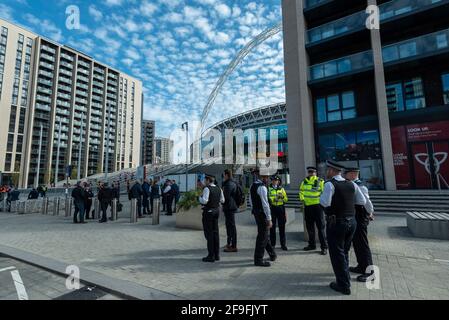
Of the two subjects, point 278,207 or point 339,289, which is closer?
point 339,289

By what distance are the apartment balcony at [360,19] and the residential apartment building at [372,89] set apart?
5 cm

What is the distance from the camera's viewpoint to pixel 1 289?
3826mm

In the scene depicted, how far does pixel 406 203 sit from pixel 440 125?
22.2 ft

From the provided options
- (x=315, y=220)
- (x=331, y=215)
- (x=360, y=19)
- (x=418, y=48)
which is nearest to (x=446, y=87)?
(x=418, y=48)

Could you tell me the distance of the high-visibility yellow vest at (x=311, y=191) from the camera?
18.6 ft

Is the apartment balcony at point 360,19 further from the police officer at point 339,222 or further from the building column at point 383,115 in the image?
the police officer at point 339,222

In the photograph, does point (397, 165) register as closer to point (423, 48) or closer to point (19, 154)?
point (423, 48)

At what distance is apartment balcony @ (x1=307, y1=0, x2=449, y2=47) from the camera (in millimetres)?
14995

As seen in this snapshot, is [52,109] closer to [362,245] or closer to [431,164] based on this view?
[431,164]

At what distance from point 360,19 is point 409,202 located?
13.1m

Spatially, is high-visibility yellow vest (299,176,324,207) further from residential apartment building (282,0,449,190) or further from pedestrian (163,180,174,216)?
residential apartment building (282,0,449,190)

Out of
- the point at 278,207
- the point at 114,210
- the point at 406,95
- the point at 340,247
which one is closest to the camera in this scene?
the point at 340,247

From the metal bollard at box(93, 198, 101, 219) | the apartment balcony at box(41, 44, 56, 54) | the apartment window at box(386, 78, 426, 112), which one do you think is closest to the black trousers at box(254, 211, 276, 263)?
the metal bollard at box(93, 198, 101, 219)

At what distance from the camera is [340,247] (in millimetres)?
3574
